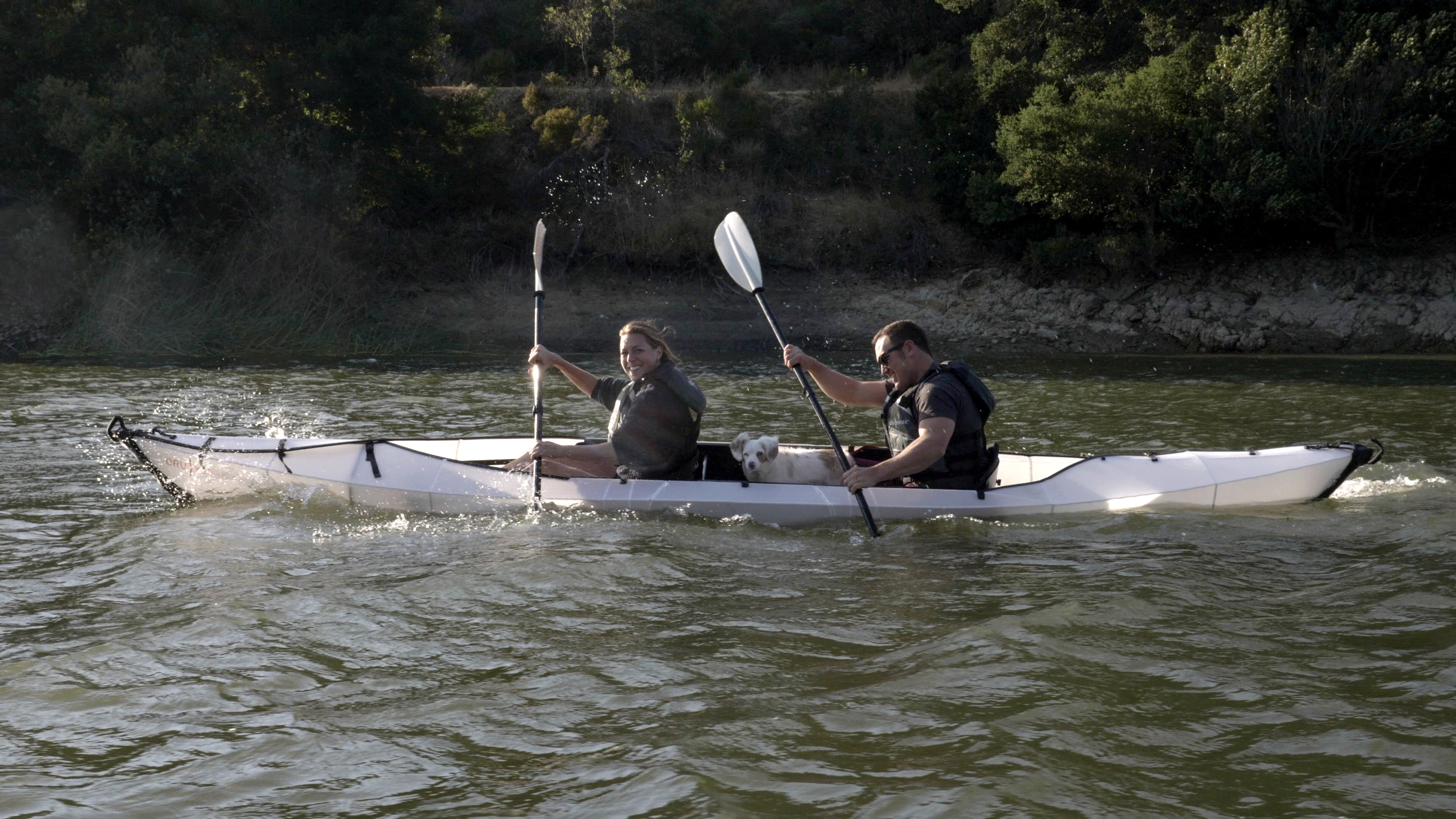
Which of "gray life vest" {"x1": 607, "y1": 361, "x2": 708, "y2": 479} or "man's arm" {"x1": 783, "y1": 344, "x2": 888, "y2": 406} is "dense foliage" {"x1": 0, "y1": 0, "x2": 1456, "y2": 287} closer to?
"man's arm" {"x1": 783, "y1": 344, "x2": 888, "y2": 406}

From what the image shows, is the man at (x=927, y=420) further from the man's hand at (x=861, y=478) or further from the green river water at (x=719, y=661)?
the green river water at (x=719, y=661)

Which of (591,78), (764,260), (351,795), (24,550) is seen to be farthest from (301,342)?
(351,795)

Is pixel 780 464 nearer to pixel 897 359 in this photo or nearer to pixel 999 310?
pixel 897 359

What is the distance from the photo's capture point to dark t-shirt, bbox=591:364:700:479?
247 inches

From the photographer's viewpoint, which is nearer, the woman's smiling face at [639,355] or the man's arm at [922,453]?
the man's arm at [922,453]

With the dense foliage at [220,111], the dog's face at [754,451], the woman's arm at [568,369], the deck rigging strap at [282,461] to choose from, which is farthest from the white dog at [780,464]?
the dense foliage at [220,111]

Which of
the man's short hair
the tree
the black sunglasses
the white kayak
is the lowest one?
the white kayak

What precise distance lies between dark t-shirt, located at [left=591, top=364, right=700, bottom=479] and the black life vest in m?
1.04

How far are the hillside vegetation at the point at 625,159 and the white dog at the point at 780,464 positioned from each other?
38.5ft

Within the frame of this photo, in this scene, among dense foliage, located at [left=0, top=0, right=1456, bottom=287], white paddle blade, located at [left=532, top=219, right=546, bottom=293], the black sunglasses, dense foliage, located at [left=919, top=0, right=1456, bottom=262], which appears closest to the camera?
the black sunglasses

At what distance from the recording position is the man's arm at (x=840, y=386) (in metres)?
6.61

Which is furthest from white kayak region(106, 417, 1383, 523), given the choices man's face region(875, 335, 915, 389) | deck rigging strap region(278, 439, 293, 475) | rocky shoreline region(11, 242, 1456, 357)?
rocky shoreline region(11, 242, 1456, 357)

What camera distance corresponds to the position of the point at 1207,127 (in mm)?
16594

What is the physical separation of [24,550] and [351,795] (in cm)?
347
